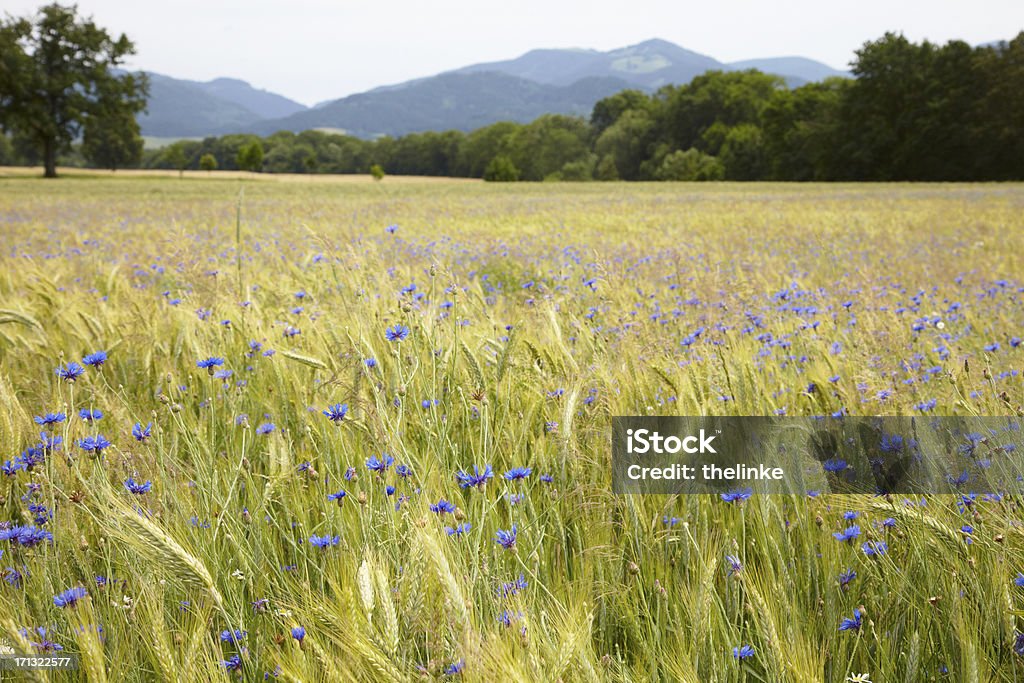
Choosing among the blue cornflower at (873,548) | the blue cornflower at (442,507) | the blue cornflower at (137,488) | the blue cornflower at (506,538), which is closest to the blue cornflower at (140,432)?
the blue cornflower at (137,488)

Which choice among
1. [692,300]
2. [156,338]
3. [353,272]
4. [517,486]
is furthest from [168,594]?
[692,300]

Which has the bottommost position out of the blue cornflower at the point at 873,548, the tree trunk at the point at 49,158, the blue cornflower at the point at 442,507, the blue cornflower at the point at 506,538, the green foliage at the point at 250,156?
the blue cornflower at the point at 873,548

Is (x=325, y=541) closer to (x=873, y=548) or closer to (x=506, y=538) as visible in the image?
(x=506, y=538)

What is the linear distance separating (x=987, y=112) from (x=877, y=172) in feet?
28.1

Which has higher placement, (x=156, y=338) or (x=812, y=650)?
(x=156, y=338)

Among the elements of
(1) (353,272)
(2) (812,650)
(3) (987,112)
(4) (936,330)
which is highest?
(3) (987,112)

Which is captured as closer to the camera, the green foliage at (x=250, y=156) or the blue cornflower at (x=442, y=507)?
the blue cornflower at (x=442, y=507)

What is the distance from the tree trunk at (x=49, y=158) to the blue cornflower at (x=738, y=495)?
6009 centimetres

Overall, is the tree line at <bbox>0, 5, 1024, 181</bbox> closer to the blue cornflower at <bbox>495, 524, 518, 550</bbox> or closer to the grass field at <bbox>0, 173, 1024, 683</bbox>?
the grass field at <bbox>0, 173, 1024, 683</bbox>

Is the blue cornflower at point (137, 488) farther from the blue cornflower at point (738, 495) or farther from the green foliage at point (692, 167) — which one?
the green foliage at point (692, 167)

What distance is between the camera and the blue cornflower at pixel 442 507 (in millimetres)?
1525

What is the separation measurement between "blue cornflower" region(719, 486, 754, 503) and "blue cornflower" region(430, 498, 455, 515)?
0.68m

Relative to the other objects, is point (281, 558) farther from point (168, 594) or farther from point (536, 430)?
point (536, 430)

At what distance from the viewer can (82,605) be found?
1.31 meters
